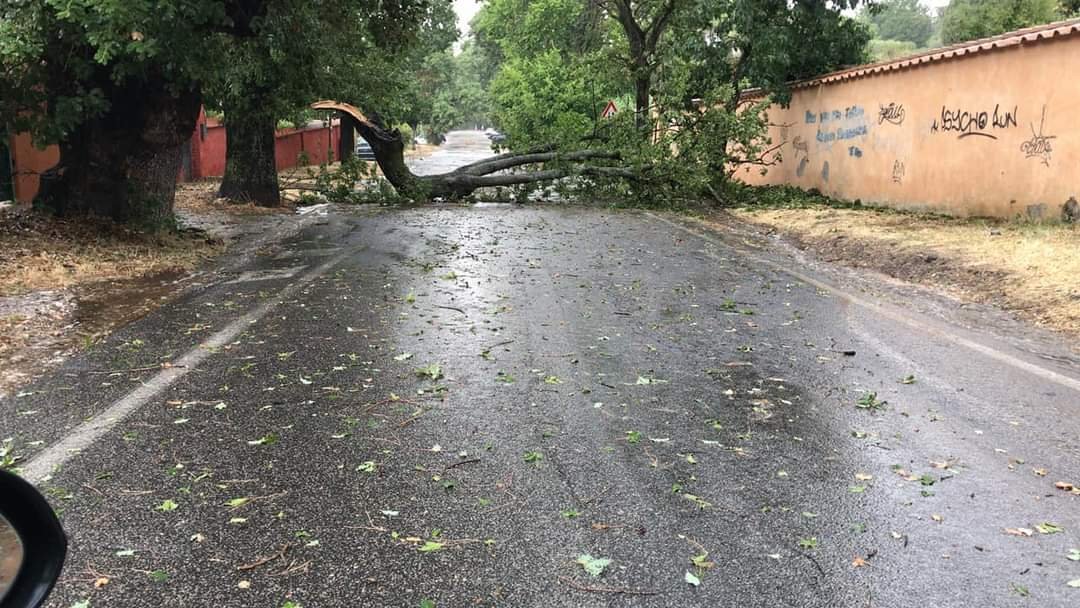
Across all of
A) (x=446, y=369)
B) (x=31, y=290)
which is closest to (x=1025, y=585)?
(x=446, y=369)

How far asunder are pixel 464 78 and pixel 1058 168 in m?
108

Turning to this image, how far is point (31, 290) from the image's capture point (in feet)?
25.4

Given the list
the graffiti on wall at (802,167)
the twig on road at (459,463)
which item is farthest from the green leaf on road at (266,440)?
the graffiti on wall at (802,167)

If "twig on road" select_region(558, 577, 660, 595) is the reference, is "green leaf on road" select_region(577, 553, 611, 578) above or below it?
above

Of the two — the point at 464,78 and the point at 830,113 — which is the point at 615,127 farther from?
the point at 464,78

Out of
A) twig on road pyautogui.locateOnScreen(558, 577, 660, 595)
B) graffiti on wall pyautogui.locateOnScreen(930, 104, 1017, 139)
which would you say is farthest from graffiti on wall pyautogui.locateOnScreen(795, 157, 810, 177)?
twig on road pyautogui.locateOnScreen(558, 577, 660, 595)

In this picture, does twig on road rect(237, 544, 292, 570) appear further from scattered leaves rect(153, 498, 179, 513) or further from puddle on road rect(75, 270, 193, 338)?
puddle on road rect(75, 270, 193, 338)

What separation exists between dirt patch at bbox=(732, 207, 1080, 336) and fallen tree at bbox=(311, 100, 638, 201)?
5.42 meters

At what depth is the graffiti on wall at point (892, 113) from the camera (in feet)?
50.3

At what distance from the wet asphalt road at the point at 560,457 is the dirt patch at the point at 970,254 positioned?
755 millimetres

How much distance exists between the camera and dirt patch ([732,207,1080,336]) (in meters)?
7.87

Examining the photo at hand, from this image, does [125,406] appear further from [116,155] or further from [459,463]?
[116,155]

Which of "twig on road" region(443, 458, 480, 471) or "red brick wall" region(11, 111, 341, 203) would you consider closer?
"twig on road" region(443, 458, 480, 471)

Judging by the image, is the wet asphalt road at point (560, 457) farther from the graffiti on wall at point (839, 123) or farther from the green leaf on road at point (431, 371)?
the graffiti on wall at point (839, 123)
